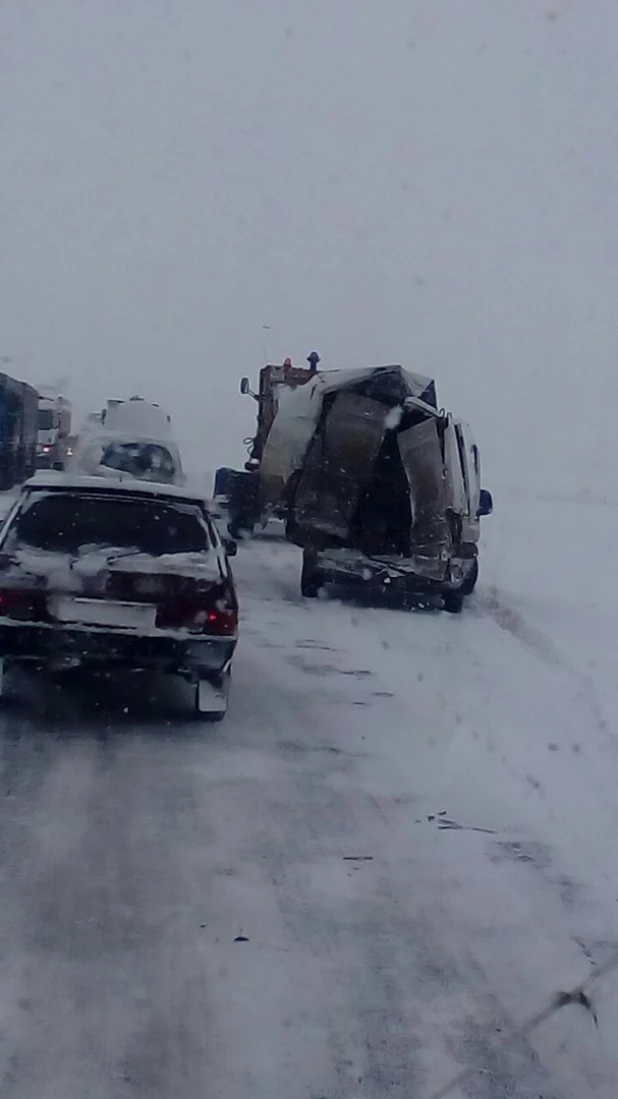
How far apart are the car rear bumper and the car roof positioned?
0.98 m

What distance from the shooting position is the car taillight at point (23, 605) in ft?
26.8

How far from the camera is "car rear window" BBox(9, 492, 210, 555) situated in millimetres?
8570

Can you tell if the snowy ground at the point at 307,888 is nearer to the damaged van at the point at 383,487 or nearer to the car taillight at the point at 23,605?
the car taillight at the point at 23,605

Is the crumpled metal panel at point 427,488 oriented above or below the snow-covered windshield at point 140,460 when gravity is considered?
above

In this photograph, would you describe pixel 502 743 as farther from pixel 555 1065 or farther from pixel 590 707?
pixel 555 1065

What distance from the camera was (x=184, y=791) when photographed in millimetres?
7188

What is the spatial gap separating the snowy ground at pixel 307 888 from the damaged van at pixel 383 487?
4.58 m

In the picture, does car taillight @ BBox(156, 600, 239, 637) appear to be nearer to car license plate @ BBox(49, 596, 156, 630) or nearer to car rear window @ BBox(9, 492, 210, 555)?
car license plate @ BBox(49, 596, 156, 630)

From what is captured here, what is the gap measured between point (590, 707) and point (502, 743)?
150 centimetres

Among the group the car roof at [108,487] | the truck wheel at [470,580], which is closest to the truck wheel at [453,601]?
the truck wheel at [470,580]

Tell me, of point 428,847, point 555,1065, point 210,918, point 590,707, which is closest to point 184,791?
point 428,847

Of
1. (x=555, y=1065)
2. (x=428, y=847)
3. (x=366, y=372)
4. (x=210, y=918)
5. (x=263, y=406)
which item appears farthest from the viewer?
(x=263, y=406)

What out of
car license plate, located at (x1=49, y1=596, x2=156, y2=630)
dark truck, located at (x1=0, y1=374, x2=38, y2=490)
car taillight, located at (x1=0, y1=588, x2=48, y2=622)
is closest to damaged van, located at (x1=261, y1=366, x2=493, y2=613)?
car license plate, located at (x1=49, y1=596, x2=156, y2=630)

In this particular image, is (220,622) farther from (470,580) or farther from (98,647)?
(470,580)
